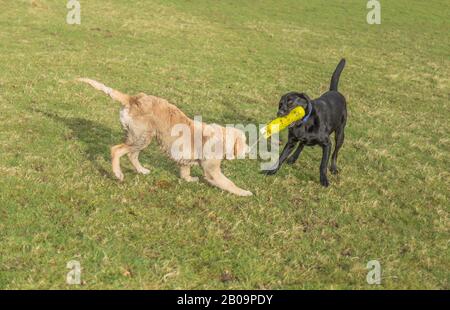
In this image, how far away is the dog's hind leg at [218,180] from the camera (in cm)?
761

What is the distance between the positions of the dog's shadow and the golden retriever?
72cm

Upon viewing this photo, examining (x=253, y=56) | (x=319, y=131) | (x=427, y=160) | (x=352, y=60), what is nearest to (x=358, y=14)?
(x=352, y=60)

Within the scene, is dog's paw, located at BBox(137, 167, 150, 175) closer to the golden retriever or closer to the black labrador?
the golden retriever

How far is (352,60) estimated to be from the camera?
21.0m

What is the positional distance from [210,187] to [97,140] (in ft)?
9.73
